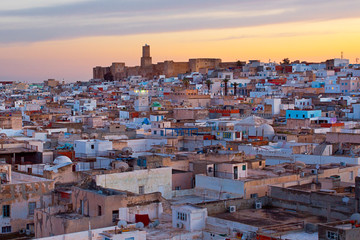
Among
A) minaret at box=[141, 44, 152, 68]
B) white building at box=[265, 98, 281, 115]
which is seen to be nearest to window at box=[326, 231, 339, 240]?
white building at box=[265, 98, 281, 115]

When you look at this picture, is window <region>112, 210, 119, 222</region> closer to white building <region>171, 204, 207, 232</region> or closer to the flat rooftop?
white building <region>171, 204, 207, 232</region>

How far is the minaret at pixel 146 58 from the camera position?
13538 cm

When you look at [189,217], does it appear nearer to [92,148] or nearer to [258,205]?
[258,205]

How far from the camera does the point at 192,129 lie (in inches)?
1470

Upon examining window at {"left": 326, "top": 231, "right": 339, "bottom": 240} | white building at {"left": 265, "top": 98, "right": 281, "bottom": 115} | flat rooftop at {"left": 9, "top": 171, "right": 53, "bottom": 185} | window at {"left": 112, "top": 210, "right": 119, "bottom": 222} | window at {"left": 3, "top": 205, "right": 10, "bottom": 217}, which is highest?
white building at {"left": 265, "top": 98, "right": 281, "bottom": 115}

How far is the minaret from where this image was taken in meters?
135

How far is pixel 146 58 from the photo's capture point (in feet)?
448

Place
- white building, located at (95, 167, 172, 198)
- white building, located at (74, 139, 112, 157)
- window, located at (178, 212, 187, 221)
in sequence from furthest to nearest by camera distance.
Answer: white building, located at (74, 139, 112, 157), white building, located at (95, 167, 172, 198), window, located at (178, 212, 187, 221)

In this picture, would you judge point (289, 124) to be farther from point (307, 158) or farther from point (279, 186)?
point (279, 186)

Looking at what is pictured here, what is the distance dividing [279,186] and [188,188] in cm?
386

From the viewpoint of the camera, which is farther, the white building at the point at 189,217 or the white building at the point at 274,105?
the white building at the point at 274,105

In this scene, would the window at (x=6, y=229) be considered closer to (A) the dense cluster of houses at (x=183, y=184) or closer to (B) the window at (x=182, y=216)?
(A) the dense cluster of houses at (x=183, y=184)

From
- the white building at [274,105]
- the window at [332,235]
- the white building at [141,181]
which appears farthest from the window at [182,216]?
the white building at [274,105]

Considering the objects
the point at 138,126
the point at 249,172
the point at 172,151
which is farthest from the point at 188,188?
the point at 138,126
